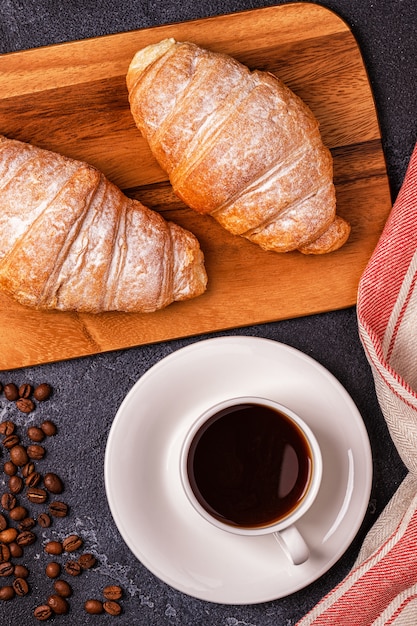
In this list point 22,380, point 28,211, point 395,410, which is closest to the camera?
point 28,211

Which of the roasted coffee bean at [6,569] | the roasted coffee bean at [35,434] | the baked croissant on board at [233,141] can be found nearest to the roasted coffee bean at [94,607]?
the roasted coffee bean at [6,569]

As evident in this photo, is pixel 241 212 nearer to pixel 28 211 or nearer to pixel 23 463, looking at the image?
pixel 28 211

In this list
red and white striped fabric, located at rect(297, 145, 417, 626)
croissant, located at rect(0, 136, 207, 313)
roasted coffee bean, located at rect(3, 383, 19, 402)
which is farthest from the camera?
roasted coffee bean, located at rect(3, 383, 19, 402)

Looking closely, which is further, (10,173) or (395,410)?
(395,410)

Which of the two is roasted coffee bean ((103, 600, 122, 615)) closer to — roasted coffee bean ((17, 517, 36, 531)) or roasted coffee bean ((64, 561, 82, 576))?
roasted coffee bean ((64, 561, 82, 576))

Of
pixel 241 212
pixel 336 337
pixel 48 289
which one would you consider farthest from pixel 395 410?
pixel 48 289

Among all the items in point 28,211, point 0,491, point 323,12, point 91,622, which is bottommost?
point 91,622

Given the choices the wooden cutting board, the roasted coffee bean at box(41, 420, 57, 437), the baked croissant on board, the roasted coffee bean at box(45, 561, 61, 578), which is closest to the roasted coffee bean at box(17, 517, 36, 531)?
the roasted coffee bean at box(45, 561, 61, 578)
